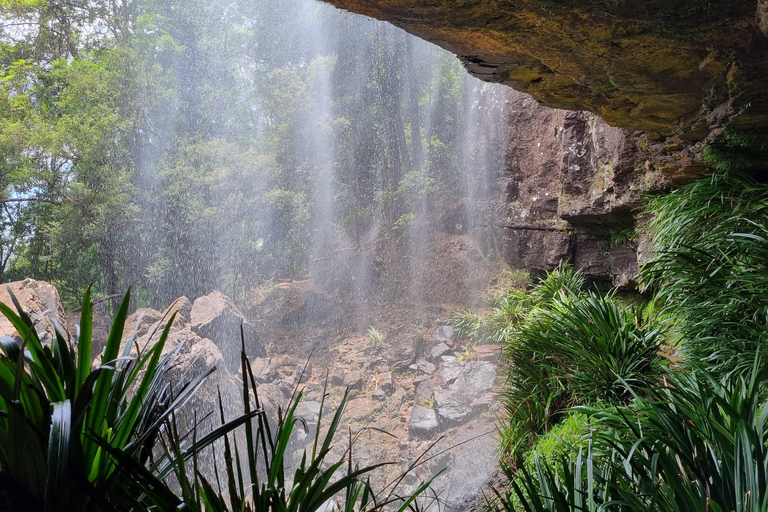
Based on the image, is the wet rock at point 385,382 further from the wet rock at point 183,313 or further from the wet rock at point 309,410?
the wet rock at point 183,313

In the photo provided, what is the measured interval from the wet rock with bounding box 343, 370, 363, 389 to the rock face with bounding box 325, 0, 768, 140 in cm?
570

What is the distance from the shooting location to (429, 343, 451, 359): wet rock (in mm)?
8188

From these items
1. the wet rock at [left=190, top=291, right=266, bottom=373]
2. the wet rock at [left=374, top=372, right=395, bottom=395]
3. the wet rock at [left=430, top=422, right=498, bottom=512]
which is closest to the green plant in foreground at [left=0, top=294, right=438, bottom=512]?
the wet rock at [left=430, top=422, right=498, bottom=512]

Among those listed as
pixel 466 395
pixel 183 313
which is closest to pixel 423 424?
pixel 466 395

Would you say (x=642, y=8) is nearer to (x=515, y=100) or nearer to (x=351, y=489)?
(x=351, y=489)

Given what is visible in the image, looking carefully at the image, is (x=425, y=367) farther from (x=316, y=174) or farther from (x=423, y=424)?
(x=316, y=174)

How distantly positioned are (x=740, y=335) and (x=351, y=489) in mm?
2949

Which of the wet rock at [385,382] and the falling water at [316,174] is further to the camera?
the falling water at [316,174]

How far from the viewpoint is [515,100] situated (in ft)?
28.2

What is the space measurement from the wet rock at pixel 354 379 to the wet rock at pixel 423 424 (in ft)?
4.35

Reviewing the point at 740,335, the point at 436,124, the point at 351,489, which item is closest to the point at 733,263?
the point at 740,335

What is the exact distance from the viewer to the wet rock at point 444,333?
8.49 m

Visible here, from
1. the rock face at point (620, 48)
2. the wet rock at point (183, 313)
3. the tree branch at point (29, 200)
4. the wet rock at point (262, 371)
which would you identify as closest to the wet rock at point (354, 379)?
the wet rock at point (262, 371)

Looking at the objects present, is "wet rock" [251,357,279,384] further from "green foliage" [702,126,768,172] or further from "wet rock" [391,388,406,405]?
"green foliage" [702,126,768,172]
